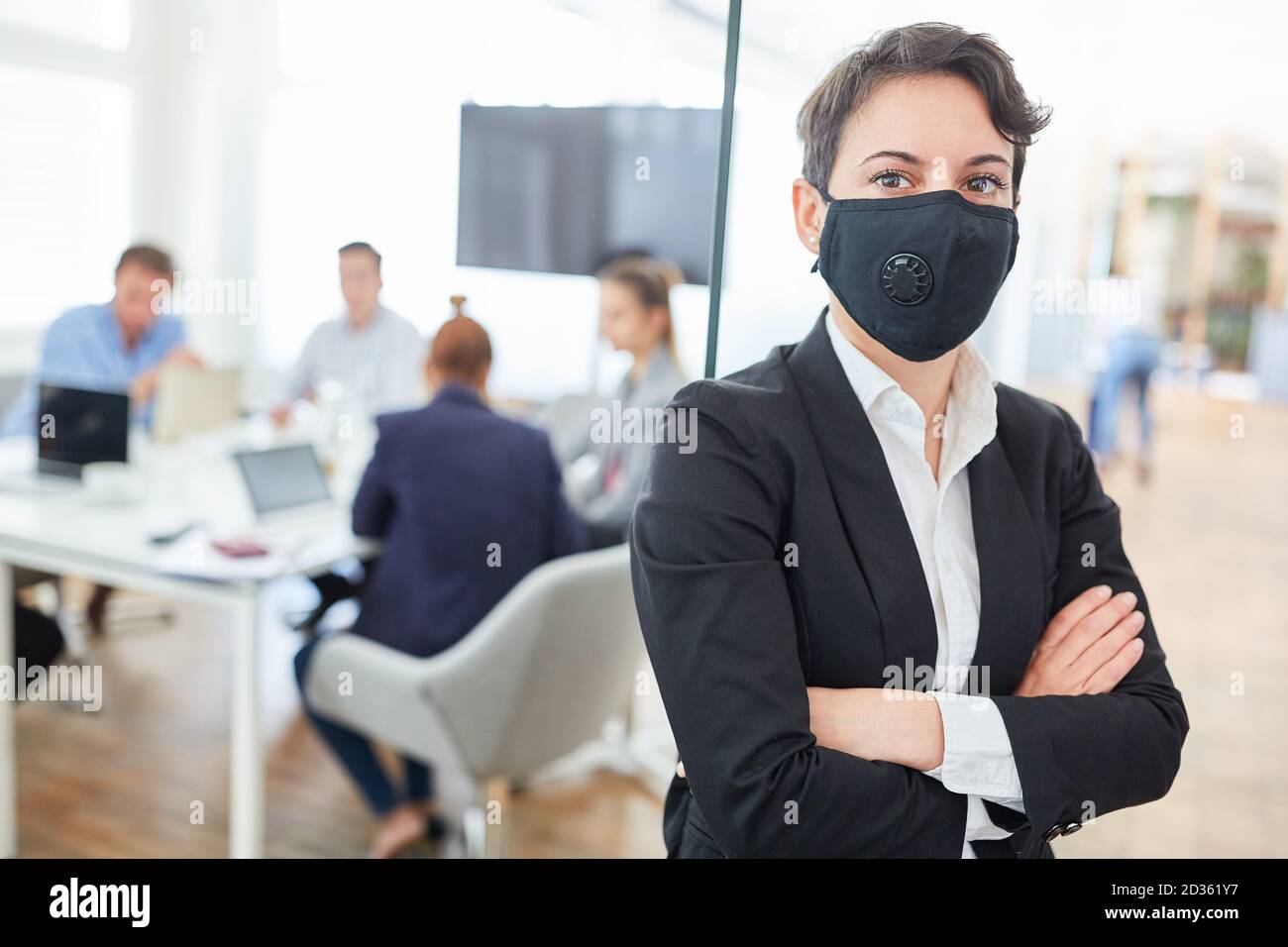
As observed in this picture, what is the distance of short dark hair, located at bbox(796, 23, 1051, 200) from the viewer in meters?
1.04

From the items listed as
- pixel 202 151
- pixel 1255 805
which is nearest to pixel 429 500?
pixel 1255 805

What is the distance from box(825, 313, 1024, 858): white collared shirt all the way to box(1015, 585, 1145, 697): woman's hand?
10cm

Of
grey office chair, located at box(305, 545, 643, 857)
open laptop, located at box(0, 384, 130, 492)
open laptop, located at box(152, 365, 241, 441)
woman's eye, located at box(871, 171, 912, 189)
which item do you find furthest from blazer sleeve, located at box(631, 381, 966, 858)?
open laptop, located at box(152, 365, 241, 441)

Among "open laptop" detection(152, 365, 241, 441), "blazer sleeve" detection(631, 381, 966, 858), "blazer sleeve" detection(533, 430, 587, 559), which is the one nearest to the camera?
"blazer sleeve" detection(631, 381, 966, 858)

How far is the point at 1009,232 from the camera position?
1060 millimetres

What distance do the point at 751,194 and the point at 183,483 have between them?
2427 mm

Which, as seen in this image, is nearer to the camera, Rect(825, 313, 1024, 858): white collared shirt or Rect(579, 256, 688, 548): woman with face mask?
Rect(825, 313, 1024, 858): white collared shirt

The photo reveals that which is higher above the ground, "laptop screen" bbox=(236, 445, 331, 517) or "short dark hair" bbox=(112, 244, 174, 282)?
"short dark hair" bbox=(112, 244, 174, 282)

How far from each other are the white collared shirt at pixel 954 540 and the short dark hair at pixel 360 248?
964 millimetres

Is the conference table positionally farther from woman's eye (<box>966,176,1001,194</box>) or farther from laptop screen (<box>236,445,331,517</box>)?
woman's eye (<box>966,176,1001,194</box>)

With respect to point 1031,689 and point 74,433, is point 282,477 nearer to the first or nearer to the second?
point 74,433

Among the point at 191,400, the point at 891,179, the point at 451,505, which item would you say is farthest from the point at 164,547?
the point at 891,179

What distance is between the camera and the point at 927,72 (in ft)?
3.42

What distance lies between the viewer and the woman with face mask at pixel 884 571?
1.01 metres
